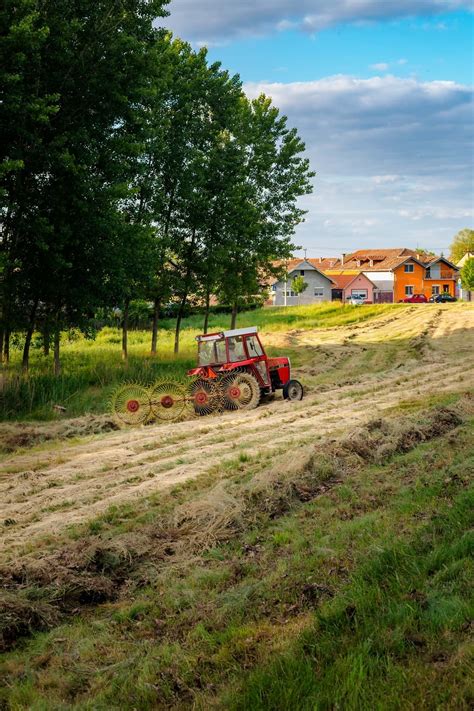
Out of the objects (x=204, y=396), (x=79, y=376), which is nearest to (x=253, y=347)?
(x=204, y=396)

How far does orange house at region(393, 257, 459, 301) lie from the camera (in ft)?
311

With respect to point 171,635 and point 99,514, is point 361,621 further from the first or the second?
point 99,514

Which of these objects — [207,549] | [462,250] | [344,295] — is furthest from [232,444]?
[462,250]

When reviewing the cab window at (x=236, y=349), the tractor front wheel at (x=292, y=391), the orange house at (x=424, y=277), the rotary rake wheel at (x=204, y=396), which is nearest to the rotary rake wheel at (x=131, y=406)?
the rotary rake wheel at (x=204, y=396)

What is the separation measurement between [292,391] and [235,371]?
1.81m

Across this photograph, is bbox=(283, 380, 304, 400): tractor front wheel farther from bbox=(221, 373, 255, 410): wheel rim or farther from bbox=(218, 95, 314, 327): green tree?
bbox=(218, 95, 314, 327): green tree

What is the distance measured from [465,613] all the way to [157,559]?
3.78m

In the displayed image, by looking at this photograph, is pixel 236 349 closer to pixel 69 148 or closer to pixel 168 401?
pixel 168 401

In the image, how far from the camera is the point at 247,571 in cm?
744

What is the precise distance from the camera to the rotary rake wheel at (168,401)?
18938 mm

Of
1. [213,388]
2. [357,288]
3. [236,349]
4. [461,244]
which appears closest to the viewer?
[213,388]

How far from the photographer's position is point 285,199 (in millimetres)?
37094

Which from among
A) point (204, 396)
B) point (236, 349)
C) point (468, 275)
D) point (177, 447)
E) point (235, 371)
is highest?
point (468, 275)

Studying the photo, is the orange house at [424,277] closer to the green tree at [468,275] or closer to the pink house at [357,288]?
the pink house at [357,288]
